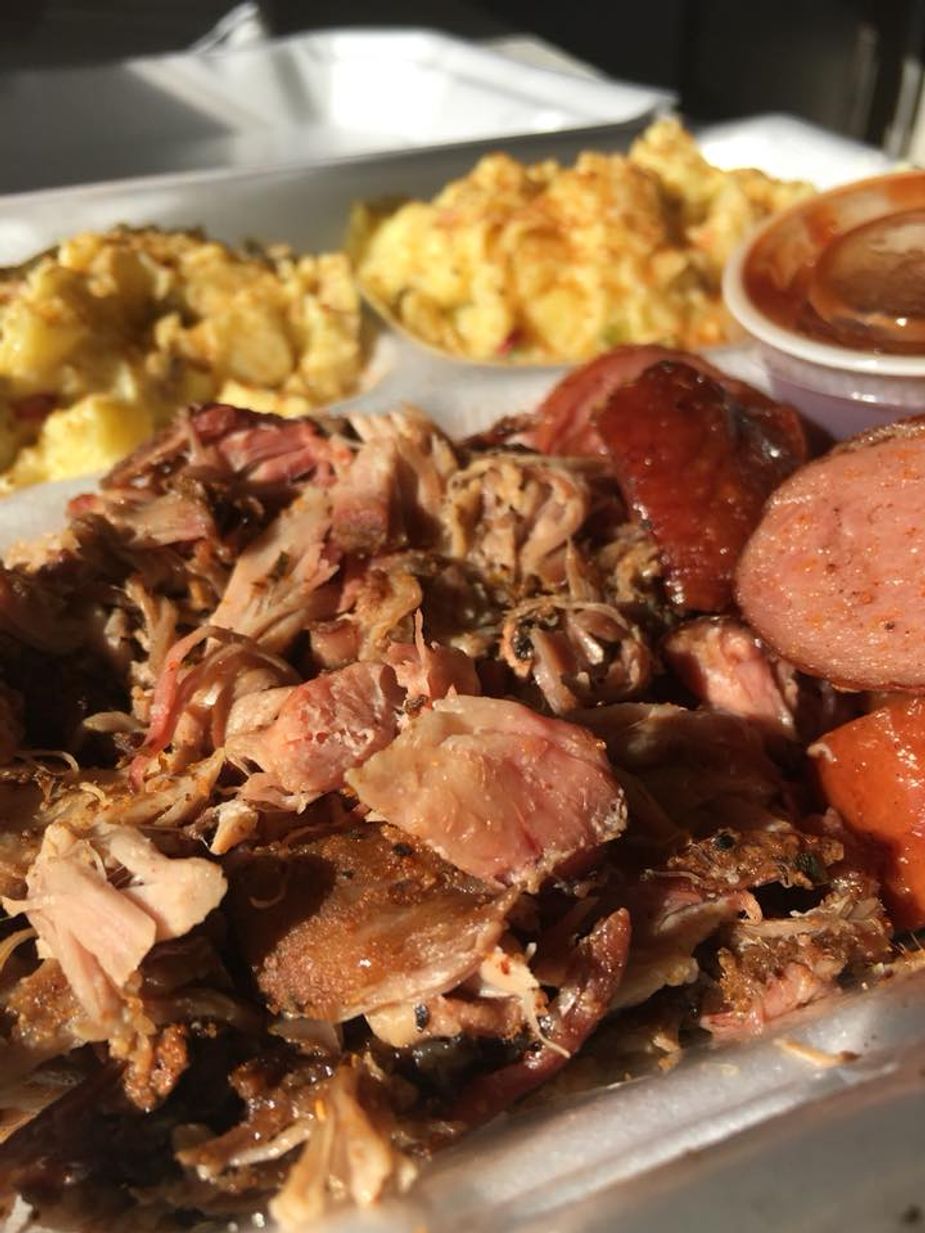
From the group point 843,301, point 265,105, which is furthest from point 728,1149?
point 265,105

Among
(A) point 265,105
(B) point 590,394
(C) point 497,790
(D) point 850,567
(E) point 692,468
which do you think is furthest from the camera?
(A) point 265,105

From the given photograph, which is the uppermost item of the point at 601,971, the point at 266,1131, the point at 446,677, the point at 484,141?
the point at 484,141

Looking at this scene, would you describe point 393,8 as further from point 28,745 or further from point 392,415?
point 28,745

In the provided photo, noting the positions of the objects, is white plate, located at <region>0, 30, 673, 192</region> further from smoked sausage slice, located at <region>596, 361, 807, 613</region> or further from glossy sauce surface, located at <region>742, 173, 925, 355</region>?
smoked sausage slice, located at <region>596, 361, 807, 613</region>

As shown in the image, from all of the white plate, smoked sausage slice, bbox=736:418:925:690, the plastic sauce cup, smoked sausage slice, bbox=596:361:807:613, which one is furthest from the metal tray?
the white plate

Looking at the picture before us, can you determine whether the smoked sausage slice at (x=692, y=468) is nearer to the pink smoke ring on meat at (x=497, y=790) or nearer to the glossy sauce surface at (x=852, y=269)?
the glossy sauce surface at (x=852, y=269)

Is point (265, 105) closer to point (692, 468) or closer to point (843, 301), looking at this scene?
point (843, 301)

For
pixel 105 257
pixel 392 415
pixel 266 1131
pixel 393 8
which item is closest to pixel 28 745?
pixel 266 1131

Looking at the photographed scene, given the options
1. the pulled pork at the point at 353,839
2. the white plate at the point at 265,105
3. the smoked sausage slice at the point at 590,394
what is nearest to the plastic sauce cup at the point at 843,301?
the smoked sausage slice at the point at 590,394
